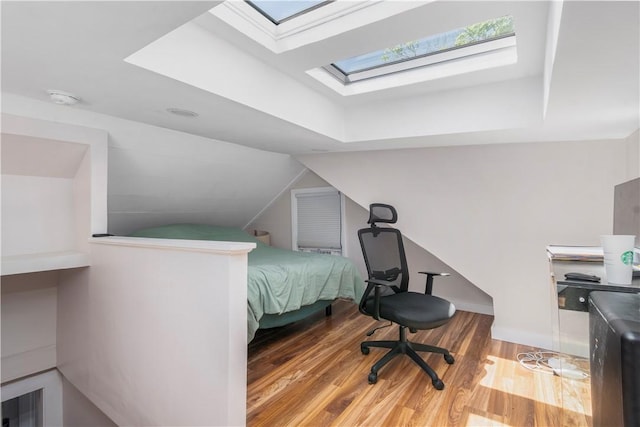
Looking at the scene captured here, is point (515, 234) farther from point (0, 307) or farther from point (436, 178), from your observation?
point (0, 307)

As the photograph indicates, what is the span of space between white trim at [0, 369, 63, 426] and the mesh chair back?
2824 millimetres

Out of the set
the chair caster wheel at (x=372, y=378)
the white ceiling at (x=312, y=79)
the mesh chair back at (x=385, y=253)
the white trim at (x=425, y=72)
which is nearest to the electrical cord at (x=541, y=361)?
the mesh chair back at (x=385, y=253)

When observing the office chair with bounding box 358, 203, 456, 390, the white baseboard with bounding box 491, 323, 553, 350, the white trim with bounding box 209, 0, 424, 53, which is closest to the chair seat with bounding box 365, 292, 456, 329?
the office chair with bounding box 358, 203, 456, 390

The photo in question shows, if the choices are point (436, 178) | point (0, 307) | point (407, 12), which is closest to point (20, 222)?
point (0, 307)

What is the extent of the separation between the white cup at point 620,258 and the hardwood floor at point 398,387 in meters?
0.49

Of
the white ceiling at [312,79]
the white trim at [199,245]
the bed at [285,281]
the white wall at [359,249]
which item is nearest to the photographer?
the white ceiling at [312,79]

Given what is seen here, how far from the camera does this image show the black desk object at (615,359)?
0.65m

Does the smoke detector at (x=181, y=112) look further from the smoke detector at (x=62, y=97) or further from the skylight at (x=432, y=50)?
the skylight at (x=432, y=50)

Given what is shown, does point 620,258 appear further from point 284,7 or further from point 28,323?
point 28,323

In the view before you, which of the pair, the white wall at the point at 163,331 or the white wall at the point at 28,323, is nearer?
the white wall at the point at 163,331

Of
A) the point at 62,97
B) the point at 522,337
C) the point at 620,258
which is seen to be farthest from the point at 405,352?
the point at 62,97

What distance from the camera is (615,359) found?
2.33 ft

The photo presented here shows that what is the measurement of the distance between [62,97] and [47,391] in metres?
2.43

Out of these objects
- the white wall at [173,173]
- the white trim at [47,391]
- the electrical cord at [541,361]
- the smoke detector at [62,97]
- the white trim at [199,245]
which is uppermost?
the smoke detector at [62,97]
